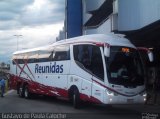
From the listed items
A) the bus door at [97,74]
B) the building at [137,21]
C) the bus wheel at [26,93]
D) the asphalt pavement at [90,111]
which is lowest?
the asphalt pavement at [90,111]

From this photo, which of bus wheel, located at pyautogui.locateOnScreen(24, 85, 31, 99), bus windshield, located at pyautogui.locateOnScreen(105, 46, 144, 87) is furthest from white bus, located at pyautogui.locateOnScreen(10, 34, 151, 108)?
bus wheel, located at pyautogui.locateOnScreen(24, 85, 31, 99)

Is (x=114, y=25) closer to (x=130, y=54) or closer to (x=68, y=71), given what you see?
(x=68, y=71)

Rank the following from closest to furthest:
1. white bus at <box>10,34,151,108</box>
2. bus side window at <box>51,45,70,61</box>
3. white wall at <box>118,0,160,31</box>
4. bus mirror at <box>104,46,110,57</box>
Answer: bus mirror at <box>104,46,110,57</box>, white bus at <box>10,34,151,108</box>, bus side window at <box>51,45,70,61</box>, white wall at <box>118,0,160,31</box>

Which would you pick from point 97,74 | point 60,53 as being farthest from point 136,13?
point 97,74

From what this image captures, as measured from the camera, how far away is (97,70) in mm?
18688

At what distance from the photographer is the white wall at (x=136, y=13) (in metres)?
22.5

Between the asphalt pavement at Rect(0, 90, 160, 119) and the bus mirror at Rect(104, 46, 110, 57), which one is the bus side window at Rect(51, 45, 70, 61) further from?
the bus mirror at Rect(104, 46, 110, 57)

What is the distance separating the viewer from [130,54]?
61.1ft

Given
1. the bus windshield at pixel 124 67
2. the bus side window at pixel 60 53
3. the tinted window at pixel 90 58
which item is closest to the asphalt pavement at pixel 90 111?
the bus windshield at pixel 124 67

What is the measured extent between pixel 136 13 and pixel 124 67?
800cm

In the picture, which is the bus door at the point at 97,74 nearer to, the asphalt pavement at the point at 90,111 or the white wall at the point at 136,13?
the asphalt pavement at the point at 90,111

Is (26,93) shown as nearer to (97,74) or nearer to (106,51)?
(97,74)

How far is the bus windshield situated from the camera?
1800cm

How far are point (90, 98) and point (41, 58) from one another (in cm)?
759
